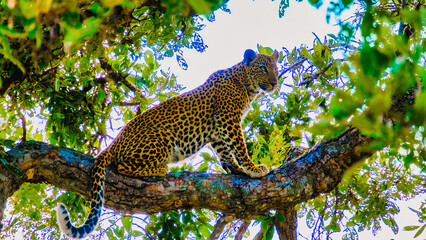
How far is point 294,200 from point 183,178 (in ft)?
4.01

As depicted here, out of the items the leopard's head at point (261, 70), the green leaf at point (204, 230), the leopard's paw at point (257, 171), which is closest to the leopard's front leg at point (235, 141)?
the leopard's paw at point (257, 171)

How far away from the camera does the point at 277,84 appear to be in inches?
281

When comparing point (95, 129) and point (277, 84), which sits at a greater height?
point (277, 84)

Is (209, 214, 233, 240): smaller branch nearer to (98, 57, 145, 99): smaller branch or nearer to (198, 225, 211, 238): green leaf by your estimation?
(198, 225, 211, 238): green leaf

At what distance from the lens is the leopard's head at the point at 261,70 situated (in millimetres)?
7105

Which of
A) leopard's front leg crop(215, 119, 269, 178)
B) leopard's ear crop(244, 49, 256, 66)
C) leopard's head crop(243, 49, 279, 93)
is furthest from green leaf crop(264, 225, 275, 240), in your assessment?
leopard's ear crop(244, 49, 256, 66)

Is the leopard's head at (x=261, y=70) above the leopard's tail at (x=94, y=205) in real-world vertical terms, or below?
above

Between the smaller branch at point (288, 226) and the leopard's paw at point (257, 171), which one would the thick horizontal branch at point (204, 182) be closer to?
the leopard's paw at point (257, 171)

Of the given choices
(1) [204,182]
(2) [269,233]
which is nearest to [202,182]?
(1) [204,182]

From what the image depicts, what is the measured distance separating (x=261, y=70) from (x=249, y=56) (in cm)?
41

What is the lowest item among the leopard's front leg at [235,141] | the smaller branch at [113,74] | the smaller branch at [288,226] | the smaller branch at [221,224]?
the smaller branch at [288,226]

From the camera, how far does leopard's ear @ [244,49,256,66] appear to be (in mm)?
7512

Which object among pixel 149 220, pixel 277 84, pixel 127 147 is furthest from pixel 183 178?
pixel 277 84

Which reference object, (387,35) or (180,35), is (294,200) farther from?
(387,35)
